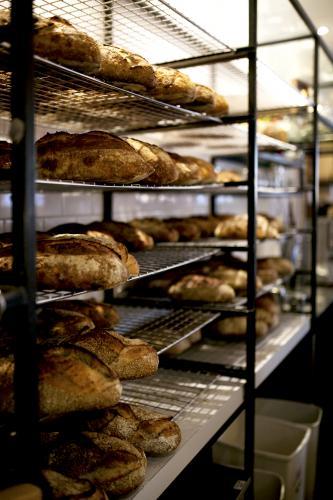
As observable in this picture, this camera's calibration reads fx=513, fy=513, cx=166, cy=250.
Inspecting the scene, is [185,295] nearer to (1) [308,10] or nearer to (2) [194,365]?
(2) [194,365]

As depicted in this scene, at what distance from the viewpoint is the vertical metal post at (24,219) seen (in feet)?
3.21

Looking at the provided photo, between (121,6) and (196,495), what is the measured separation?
6.21 ft

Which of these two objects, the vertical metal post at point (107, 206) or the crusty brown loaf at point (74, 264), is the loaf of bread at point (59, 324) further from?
the vertical metal post at point (107, 206)

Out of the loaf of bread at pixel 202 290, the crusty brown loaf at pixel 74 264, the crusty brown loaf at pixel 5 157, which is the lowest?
the loaf of bread at pixel 202 290

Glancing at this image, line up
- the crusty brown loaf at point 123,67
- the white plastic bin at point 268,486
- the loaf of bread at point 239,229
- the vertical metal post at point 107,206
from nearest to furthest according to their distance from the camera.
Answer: the crusty brown loaf at point 123,67 → the white plastic bin at point 268,486 → the vertical metal post at point 107,206 → the loaf of bread at point 239,229

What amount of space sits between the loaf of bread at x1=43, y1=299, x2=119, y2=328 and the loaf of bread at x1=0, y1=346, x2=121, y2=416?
0.49 meters

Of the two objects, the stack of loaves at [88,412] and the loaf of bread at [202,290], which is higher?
the loaf of bread at [202,290]

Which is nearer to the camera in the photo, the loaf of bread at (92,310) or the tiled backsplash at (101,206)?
the loaf of bread at (92,310)

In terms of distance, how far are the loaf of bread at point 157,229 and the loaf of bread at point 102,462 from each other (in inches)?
48.9

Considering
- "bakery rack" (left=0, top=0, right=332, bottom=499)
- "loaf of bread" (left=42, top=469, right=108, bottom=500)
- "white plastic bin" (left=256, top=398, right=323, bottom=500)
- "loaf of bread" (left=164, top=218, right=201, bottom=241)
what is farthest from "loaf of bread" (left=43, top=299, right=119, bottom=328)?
"white plastic bin" (left=256, top=398, right=323, bottom=500)

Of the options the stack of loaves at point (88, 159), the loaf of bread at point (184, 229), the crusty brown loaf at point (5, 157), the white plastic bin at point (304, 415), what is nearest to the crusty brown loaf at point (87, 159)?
the stack of loaves at point (88, 159)

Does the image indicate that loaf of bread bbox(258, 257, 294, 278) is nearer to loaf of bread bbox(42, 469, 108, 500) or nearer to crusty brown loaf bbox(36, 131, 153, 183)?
crusty brown loaf bbox(36, 131, 153, 183)

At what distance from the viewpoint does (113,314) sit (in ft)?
6.50

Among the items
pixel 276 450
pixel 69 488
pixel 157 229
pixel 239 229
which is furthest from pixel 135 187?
pixel 276 450
